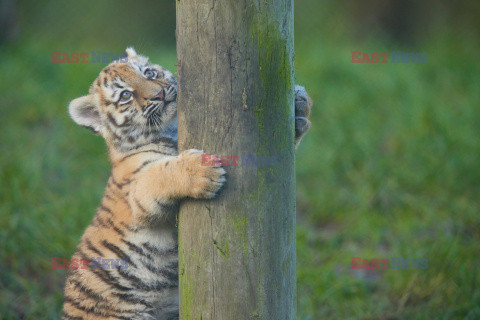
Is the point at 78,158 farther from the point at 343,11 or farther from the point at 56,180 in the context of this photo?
the point at 343,11

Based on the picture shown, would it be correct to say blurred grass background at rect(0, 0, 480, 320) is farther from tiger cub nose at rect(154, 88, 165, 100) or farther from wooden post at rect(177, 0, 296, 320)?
wooden post at rect(177, 0, 296, 320)

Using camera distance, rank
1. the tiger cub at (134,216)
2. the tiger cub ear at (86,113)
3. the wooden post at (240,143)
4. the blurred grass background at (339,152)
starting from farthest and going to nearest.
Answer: the blurred grass background at (339,152)
the tiger cub ear at (86,113)
the tiger cub at (134,216)
the wooden post at (240,143)

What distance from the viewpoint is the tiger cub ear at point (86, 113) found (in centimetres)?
279

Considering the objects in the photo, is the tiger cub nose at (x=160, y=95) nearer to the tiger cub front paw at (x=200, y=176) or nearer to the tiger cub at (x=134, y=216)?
the tiger cub at (x=134, y=216)

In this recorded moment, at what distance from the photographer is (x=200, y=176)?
203 cm

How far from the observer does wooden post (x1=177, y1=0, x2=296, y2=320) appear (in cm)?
192

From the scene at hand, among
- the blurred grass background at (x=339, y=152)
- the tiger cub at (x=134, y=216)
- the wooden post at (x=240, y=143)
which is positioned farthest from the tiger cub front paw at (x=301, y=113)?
the blurred grass background at (x=339, y=152)

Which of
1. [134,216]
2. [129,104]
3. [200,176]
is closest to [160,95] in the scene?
[129,104]

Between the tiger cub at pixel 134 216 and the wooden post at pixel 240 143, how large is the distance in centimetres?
32

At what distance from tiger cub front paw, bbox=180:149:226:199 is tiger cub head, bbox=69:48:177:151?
552mm

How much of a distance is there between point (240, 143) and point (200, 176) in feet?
0.65

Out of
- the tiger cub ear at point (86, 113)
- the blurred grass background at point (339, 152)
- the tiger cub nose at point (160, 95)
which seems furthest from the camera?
the blurred grass background at point (339, 152)

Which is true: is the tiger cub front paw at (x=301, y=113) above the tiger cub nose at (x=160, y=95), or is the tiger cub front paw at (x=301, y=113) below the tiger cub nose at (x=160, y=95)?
below

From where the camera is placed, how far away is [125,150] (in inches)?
105
